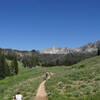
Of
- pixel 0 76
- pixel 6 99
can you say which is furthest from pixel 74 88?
pixel 0 76

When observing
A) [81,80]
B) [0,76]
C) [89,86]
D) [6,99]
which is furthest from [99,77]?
[0,76]

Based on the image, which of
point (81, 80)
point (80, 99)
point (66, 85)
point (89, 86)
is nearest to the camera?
point (80, 99)

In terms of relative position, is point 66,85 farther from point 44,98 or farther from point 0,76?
point 0,76

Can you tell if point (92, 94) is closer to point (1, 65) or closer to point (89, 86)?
point (89, 86)

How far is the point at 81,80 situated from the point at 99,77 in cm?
318

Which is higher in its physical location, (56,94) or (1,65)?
(1,65)

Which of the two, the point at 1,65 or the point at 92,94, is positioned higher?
the point at 1,65

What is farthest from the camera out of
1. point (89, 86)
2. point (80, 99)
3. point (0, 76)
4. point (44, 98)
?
point (0, 76)

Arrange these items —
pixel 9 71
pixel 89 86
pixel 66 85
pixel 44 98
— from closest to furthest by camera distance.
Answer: pixel 44 98 → pixel 89 86 → pixel 66 85 → pixel 9 71

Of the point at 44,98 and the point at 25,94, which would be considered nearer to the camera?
the point at 44,98

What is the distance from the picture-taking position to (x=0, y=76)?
14200 centimetres

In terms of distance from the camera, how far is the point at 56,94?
28828 mm

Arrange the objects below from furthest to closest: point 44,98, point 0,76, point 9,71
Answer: point 9,71
point 0,76
point 44,98

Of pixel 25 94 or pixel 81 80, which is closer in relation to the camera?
pixel 25 94
